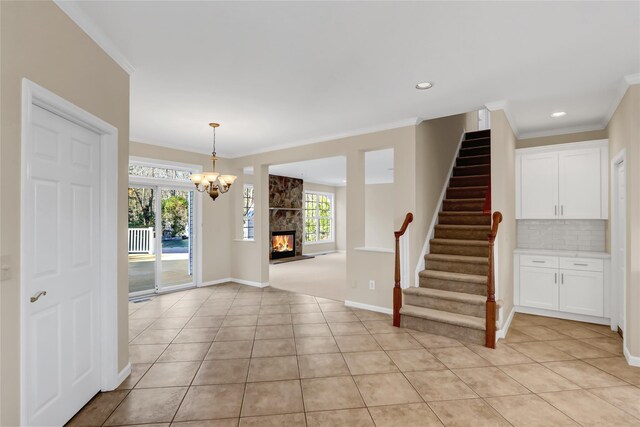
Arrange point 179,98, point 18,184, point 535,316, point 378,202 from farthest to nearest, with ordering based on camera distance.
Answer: point 378,202 → point 535,316 → point 179,98 → point 18,184

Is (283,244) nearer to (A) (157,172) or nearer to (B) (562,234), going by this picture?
(A) (157,172)

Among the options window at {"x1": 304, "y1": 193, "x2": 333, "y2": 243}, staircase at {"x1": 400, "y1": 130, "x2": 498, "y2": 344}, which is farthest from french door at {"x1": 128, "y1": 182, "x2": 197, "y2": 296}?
window at {"x1": 304, "y1": 193, "x2": 333, "y2": 243}

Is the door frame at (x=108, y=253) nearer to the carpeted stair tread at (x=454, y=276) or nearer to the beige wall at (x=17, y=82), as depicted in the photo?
the beige wall at (x=17, y=82)

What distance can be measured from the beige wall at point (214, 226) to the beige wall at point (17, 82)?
146 inches

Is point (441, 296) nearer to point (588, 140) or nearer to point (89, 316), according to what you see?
point (588, 140)

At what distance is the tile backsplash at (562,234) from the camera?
4464mm

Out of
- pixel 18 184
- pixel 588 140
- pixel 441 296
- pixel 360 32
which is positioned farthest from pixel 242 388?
pixel 588 140

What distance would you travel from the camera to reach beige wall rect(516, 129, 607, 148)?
4500 millimetres

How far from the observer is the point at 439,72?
287 cm

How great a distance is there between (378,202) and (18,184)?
10312mm

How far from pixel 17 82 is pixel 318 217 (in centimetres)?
1053

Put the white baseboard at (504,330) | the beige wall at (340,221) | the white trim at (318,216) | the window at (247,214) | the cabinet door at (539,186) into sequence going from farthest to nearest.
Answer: the beige wall at (340,221) < the white trim at (318,216) < the window at (247,214) < the cabinet door at (539,186) < the white baseboard at (504,330)

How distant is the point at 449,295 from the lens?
12.7 ft

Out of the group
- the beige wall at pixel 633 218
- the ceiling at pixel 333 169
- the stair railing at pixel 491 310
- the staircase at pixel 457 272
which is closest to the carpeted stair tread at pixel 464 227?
the staircase at pixel 457 272
